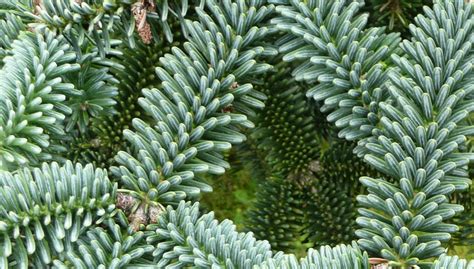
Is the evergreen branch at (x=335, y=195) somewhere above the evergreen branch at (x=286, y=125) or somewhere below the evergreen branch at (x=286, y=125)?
below

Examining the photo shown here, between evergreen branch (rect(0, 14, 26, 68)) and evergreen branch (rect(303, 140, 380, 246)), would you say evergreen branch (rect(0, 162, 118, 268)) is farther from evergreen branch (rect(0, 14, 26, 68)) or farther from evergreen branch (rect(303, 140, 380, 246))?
evergreen branch (rect(303, 140, 380, 246))

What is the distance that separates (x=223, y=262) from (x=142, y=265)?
3.2 inches

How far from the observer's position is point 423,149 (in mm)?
577

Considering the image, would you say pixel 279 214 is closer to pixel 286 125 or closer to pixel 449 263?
pixel 286 125

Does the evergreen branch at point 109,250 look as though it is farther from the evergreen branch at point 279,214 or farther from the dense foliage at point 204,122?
the evergreen branch at point 279,214

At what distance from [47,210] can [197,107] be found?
18cm

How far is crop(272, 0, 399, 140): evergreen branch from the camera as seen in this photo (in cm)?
63

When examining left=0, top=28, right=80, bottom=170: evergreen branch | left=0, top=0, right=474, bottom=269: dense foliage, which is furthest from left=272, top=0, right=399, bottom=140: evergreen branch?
left=0, top=28, right=80, bottom=170: evergreen branch

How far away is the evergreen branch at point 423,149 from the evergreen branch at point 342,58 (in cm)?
3

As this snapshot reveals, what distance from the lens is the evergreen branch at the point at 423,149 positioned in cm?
57

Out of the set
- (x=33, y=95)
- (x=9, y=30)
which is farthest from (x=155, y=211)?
(x=9, y=30)

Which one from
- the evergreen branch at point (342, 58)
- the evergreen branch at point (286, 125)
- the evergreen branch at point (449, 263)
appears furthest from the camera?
the evergreen branch at point (286, 125)

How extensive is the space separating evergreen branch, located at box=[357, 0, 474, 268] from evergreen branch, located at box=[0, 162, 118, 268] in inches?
10.5

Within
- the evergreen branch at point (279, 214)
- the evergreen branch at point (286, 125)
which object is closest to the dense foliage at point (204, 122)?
the evergreen branch at point (286, 125)
